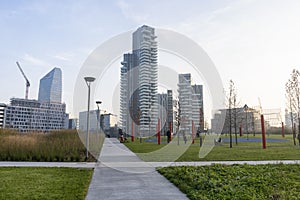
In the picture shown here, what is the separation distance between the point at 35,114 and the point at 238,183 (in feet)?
222

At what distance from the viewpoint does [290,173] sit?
665 centimetres

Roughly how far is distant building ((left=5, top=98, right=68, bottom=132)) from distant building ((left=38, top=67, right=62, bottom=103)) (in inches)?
485

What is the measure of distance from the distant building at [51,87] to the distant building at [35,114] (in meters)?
12.3

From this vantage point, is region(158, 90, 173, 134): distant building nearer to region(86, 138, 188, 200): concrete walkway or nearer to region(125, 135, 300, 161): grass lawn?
region(125, 135, 300, 161): grass lawn

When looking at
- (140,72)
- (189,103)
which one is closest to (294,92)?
(189,103)

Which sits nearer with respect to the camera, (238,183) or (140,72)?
(238,183)

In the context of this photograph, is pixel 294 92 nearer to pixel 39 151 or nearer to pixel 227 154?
pixel 227 154

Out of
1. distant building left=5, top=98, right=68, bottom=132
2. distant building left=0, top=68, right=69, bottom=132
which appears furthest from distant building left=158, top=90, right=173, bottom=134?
distant building left=5, top=98, right=68, bottom=132

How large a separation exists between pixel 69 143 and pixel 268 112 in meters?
34.6

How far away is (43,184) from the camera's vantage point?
17.9 feet

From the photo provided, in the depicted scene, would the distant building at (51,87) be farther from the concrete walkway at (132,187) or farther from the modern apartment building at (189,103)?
the concrete walkway at (132,187)

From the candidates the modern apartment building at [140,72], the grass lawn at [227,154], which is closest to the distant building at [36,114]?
the modern apartment building at [140,72]

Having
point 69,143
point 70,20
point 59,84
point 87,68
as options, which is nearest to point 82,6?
point 70,20

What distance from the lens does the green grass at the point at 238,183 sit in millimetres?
4586
